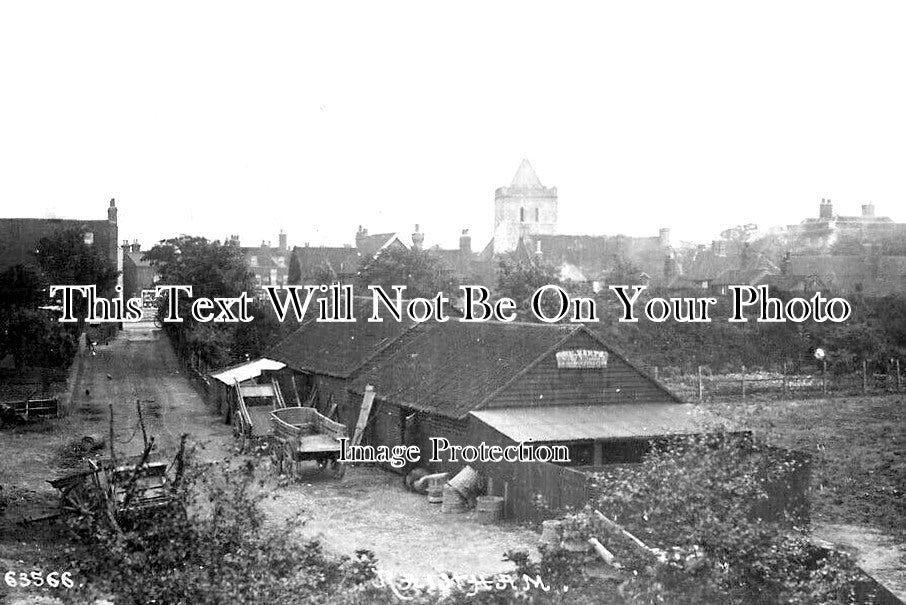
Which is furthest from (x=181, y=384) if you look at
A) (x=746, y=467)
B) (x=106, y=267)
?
(x=746, y=467)

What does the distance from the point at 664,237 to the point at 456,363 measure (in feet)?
144

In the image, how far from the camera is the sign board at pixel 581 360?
2089cm

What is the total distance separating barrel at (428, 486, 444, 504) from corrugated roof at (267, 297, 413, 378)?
7.45m

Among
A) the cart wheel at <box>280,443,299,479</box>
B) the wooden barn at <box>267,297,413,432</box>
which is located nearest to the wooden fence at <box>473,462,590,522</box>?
the cart wheel at <box>280,443,299,479</box>

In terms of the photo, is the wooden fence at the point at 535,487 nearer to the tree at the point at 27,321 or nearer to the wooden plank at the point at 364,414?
the wooden plank at the point at 364,414

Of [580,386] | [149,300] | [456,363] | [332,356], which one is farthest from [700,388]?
[149,300]

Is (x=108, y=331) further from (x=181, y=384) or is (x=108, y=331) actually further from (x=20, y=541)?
(x=20, y=541)

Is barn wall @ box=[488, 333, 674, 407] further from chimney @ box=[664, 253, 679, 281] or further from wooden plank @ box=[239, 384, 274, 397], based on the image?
chimney @ box=[664, 253, 679, 281]

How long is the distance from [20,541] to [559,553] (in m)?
10.3

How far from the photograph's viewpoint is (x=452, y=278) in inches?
1661

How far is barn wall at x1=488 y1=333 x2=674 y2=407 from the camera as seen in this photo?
66.9 ft

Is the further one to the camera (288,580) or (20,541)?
(20,541)

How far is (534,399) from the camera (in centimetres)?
2053

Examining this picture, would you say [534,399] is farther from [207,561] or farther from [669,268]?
[669,268]
